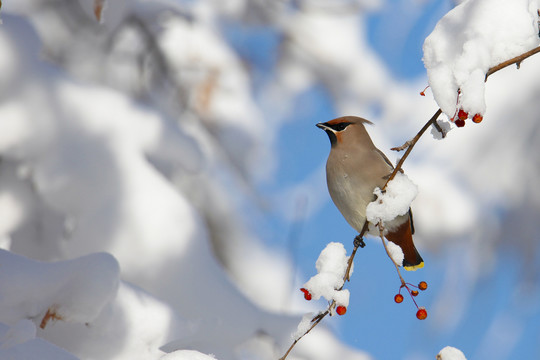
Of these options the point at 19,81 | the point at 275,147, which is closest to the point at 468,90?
the point at 19,81

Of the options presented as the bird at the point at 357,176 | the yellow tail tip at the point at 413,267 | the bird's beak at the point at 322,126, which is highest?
the bird's beak at the point at 322,126

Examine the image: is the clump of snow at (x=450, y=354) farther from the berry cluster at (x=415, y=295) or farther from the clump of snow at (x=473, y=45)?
the clump of snow at (x=473, y=45)

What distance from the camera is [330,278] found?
1.09 m

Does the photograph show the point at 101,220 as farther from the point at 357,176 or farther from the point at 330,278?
the point at 330,278

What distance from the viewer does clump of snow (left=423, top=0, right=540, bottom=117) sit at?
0.91m

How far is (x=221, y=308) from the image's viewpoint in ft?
8.56

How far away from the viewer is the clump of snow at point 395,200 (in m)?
1.15

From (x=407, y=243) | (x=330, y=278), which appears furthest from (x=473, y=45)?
(x=407, y=243)

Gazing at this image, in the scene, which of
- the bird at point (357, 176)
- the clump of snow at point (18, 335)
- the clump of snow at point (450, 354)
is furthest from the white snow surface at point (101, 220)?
the clump of snow at point (450, 354)

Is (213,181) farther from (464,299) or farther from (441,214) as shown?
(464,299)

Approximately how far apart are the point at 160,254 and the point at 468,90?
198cm

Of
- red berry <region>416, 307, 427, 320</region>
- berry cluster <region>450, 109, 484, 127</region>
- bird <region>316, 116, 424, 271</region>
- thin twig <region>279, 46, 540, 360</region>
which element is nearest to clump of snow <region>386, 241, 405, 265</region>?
thin twig <region>279, 46, 540, 360</region>

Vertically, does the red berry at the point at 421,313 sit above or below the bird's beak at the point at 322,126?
below

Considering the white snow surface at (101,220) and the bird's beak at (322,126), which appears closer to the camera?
the white snow surface at (101,220)
